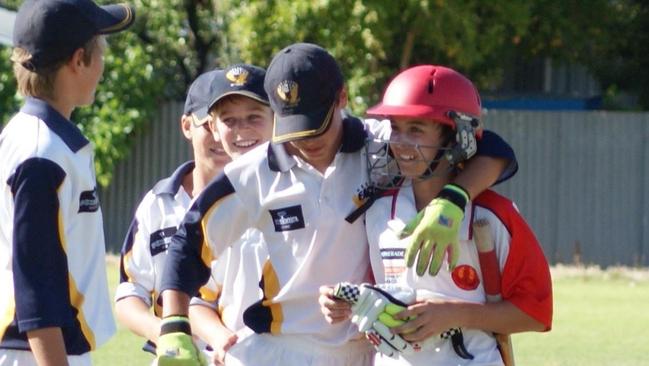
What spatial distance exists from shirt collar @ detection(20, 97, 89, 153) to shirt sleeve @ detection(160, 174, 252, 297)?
508 mm

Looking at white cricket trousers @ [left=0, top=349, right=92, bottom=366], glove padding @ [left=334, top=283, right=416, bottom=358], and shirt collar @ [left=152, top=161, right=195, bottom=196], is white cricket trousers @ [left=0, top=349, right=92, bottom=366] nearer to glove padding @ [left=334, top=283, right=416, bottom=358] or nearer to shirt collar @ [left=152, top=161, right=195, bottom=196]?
glove padding @ [left=334, top=283, right=416, bottom=358]

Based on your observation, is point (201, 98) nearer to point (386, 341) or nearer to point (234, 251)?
point (234, 251)

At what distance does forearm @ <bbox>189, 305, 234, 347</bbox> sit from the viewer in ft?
17.0

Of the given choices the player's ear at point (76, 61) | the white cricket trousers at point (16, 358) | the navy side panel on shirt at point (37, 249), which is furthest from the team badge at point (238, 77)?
the white cricket trousers at point (16, 358)

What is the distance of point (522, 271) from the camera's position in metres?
4.61

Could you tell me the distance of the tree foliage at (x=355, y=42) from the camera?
22031 millimetres

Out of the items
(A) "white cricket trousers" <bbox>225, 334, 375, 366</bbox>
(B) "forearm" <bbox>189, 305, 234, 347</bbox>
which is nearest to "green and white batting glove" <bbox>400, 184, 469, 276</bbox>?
(A) "white cricket trousers" <bbox>225, 334, 375, 366</bbox>

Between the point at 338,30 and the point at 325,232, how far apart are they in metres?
17.3

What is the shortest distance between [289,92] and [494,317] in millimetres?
1022

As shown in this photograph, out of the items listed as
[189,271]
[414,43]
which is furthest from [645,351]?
[414,43]

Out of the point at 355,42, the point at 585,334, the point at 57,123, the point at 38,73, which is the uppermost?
the point at 38,73

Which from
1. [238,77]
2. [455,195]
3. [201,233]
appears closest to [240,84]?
[238,77]

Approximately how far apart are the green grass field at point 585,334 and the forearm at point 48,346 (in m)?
7.01

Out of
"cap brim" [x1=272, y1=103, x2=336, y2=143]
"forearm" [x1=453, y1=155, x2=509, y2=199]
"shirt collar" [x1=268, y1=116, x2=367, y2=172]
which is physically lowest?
"forearm" [x1=453, y1=155, x2=509, y2=199]
